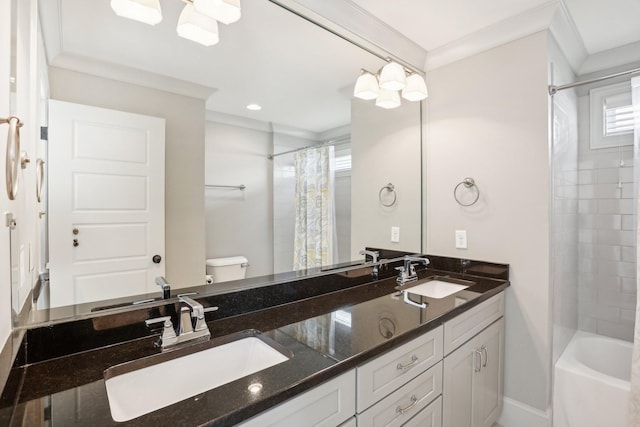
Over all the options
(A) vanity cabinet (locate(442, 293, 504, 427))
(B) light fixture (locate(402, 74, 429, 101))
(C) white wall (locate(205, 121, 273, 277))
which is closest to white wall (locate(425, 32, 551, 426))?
(A) vanity cabinet (locate(442, 293, 504, 427))

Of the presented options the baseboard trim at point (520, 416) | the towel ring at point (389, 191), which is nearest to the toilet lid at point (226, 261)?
the towel ring at point (389, 191)

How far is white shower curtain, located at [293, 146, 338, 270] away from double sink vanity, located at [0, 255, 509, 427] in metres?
0.12

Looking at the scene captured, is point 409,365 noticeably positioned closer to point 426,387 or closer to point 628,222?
point 426,387

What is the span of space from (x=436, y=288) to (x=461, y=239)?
0.39 meters

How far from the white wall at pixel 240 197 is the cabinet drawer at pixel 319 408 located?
2.17 ft

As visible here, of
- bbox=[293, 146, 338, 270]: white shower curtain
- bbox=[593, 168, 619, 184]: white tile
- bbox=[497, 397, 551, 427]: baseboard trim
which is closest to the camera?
bbox=[293, 146, 338, 270]: white shower curtain

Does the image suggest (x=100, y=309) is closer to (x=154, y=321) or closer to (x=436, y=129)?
(x=154, y=321)

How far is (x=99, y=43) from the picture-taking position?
104 cm

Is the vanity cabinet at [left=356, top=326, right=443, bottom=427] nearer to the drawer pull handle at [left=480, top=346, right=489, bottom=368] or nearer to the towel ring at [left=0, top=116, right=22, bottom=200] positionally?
the drawer pull handle at [left=480, top=346, right=489, bottom=368]

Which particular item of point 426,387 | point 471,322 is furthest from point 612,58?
point 426,387

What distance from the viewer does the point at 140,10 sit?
112 centimetres

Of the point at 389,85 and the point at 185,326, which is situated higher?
the point at 389,85

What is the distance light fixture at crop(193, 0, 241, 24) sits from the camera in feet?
4.00

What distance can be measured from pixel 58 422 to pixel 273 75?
146 centimetres
